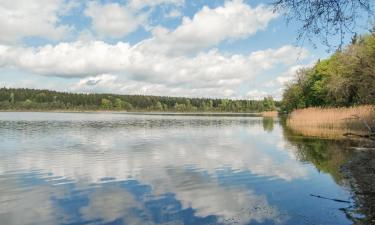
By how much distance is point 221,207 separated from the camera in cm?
1167

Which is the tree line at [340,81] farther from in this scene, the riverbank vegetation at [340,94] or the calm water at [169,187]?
the calm water at [169,187]

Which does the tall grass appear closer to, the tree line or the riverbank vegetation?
the riverbank vegetation

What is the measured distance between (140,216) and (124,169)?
7963 millimetres

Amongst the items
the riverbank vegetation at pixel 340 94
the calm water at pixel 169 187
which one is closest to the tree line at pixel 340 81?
the riverbank vegetation at pixel 340 94

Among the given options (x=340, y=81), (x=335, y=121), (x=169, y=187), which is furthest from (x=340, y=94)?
(x=169, y=187)

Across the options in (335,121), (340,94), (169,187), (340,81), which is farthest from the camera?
(340,94)

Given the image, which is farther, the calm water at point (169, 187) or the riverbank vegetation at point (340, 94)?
the riverbank vegetation at point (340, 94)

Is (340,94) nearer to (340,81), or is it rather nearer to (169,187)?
(340,81)

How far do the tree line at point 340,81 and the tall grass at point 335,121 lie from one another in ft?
5.50

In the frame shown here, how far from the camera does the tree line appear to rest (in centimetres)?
2995

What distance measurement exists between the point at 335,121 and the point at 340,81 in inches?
261

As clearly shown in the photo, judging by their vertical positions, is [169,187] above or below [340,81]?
below

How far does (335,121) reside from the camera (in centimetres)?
4816

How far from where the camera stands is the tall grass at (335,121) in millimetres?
38562
